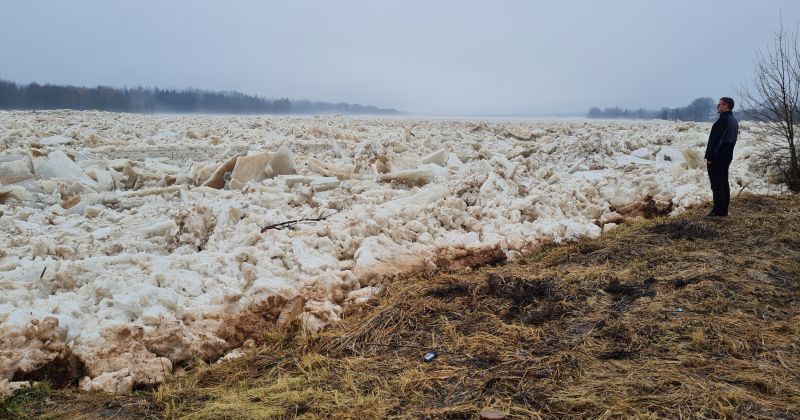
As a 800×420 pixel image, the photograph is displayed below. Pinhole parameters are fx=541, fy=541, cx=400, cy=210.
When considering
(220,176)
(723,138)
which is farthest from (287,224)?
(723,138)

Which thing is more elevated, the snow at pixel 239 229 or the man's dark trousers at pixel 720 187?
the man's dark trousers at pixel 720 187

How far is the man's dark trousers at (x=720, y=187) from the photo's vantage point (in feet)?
21.5

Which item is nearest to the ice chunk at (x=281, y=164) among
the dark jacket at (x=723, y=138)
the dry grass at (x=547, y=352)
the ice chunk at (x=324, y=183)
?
the ice chunk at (x=324, y=183)

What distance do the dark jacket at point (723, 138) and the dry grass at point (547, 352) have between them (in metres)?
2.11

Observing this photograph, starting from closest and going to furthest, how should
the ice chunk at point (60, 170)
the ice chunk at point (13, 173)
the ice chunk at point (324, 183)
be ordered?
1. the ice chunk at point (324, 183)
2. the ice chunk at point (13, 173)
3. the ice chunk at point (60, 170)

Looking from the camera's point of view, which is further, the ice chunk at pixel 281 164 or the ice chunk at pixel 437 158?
the ice chunk at pixel 437 158

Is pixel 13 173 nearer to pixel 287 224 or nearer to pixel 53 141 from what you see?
pixel 287 224

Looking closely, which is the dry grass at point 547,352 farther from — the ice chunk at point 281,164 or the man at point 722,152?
the ice chunk at point 281,164

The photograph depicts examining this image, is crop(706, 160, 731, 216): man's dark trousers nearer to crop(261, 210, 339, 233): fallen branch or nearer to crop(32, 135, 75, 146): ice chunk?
crop(261, 210, 339, 233): fallen branch

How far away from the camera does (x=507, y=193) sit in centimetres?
716

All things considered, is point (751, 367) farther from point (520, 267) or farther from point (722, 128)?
point (722, 128)

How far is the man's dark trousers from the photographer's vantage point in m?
6.54

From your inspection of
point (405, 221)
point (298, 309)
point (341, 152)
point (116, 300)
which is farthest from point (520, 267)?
point (341, 152)

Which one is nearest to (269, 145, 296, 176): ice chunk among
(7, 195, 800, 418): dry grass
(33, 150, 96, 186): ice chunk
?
(33, 150, 96, 186): ice chunk
